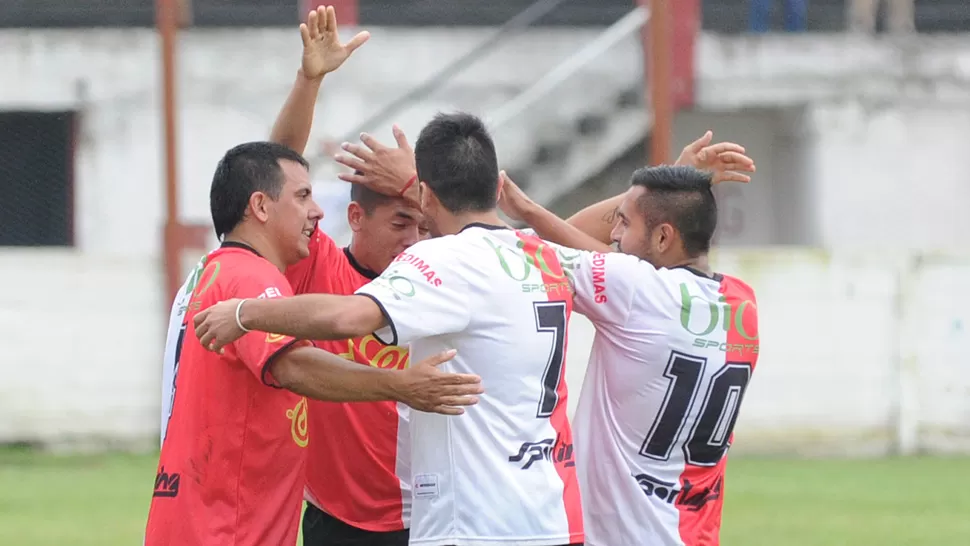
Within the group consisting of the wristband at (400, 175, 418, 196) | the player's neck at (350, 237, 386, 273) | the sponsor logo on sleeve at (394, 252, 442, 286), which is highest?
the wristband at (400, 175, 418, 196)

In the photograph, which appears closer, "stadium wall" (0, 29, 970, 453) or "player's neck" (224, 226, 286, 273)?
"player's neck" (224, 226, 286, 273)

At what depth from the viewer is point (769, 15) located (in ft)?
49.1

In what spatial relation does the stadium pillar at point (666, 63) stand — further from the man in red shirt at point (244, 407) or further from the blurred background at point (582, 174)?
the man in red shirt at point (244, 407)

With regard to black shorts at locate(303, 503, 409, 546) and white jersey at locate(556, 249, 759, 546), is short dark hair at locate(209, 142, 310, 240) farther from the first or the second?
black shorts at locate(303, 503, 409, 546)

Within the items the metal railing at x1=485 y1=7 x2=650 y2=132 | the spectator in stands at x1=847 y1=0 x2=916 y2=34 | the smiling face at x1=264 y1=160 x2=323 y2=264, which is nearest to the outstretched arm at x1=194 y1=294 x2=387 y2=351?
the smiling face at x1=264 y1=160 x2=323 y2=264

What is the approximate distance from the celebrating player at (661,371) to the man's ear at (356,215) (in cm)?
93

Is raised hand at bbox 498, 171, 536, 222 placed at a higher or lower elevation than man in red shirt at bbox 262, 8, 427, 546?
higher

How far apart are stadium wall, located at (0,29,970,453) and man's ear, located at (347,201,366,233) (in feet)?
22.9

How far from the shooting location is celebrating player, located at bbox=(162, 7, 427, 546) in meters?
4.75

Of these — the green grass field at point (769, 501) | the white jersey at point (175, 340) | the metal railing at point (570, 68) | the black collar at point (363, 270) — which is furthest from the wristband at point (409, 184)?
the metal railing at point (570, 68)

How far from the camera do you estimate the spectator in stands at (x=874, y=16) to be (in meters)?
15.3

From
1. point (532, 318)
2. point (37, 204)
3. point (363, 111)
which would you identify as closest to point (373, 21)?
point (363, 111)

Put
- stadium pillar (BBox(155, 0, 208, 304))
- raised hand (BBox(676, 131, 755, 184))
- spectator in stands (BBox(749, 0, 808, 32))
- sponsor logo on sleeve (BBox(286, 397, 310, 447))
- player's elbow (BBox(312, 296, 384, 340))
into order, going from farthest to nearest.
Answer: spectator in stands (BBox(749, 0, 808, 32)) → stadium pillar (BBox(155, 0, 208, 304)) → raised hand (BBox(676, 131, 755, 184)) → sponsor logo on sleeve (BBox(286, 397, 310, 447)) → player's elbow (BBox(312, 296, 384, 340))

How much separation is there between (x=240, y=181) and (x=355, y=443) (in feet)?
3.48
